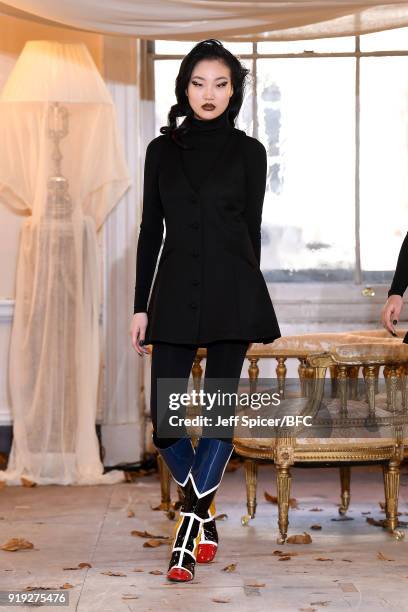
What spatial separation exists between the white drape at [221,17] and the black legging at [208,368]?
1419 mm

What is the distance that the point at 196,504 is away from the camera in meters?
3.25

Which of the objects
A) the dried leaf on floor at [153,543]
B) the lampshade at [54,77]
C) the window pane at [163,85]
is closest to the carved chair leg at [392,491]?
the dried leaf on floor at [153,543]

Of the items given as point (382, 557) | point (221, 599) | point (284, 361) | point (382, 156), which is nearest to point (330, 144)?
point (382, 156)

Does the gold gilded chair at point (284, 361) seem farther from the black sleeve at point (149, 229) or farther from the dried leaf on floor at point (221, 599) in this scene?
the dried leaf on floor at point (221, 599)

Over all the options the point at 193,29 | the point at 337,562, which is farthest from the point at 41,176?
the point at 337,562

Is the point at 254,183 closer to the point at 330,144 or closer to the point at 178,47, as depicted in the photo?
the point at 330,144

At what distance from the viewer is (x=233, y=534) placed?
3.93m

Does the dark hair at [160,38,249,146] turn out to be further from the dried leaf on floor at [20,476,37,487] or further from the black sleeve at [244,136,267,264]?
the dried leaf on floor at [20,476,37,487]

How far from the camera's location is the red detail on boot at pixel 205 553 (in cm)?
349

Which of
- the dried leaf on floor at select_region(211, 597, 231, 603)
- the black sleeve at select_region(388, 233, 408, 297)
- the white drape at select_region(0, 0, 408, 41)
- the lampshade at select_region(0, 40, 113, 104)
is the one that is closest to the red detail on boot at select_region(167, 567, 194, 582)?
the dried leaf on floor at select_region(211, 597, 231, 603)

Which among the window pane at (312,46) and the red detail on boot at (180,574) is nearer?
the red detail on boot at (180,574)

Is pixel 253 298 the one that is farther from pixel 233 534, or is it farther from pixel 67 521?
pixel 67 521

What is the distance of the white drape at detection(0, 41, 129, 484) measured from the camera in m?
5.03

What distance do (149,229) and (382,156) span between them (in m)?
2.58
